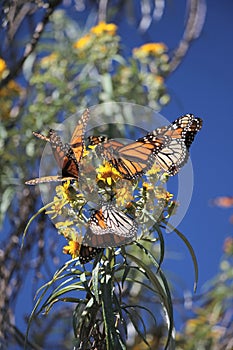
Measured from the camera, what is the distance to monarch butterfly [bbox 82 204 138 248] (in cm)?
98

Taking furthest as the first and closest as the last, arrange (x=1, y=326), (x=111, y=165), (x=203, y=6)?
(x=203, y=6) < (x=1, y=326) < (x=111, y=165)

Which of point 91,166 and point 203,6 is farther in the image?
point 203,6

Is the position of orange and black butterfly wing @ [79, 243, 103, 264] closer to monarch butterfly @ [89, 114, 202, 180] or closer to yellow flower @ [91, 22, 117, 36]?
monarch butterfly @ [89, 114, 202, 180]

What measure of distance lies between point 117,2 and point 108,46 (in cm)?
38

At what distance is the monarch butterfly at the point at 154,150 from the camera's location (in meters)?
1.01

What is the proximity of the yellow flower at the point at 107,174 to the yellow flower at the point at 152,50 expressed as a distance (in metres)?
1.65

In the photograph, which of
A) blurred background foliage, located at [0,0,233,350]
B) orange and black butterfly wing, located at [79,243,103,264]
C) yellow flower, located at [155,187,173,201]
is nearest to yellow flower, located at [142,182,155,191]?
yellow flower, located at [155,187,173,201]

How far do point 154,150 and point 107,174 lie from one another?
0.10 m

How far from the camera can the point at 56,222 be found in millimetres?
1012

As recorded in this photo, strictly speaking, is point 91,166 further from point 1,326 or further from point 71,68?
point 71,68

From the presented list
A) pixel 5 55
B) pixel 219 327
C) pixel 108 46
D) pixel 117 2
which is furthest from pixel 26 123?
pixel 219 327

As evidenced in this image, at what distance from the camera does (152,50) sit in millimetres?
2578

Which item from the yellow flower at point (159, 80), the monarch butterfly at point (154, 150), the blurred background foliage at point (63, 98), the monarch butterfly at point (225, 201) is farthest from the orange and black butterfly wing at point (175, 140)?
the monarch butterfly at point (225, 201)

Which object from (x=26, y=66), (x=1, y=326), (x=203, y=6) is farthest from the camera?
(x=26, y=66)
